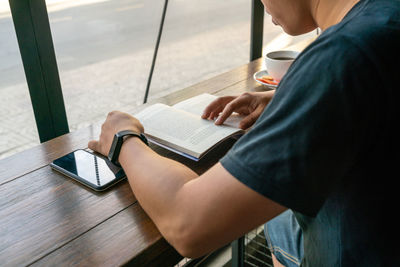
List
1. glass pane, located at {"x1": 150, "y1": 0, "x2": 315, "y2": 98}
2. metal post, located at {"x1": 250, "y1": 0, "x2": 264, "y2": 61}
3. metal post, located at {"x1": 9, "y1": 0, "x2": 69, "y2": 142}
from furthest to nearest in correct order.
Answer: glass pane, located at {"x1": 150, "y1": 0, "x2": 315, "y2": 98} < metal post, located at {"x1": 250, "y1": 0, "x2": 264, "y2": 61} < metal post, located at {"x1": 9, "y1": 0, "x2": 69, "y2": 142}

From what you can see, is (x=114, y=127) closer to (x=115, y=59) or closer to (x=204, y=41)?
(x=115, y=59)

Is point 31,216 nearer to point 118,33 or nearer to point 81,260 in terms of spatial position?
point 81,260

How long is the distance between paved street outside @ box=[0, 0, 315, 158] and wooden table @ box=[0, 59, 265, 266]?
1.62 m

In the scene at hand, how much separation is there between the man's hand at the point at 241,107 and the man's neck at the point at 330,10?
336mm

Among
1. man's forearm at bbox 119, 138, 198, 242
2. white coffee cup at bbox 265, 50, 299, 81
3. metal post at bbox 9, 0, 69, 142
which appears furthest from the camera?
white coffee cup at bbox 265, 50, 299, 81

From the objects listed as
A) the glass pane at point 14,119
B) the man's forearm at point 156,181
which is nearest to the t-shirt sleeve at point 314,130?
the man's forearm at point 156,181

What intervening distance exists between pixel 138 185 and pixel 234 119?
1.36 ft

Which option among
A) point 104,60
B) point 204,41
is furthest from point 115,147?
point 204,41

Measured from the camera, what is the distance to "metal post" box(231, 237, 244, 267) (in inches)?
55.4

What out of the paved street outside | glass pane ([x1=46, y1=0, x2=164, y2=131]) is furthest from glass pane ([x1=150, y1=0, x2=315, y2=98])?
glass pane ([x1=46, y1=0, x2=164, y2=131])

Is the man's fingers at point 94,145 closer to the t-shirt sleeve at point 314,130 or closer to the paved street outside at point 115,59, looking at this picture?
the t-shirt sleeve at point 314,130

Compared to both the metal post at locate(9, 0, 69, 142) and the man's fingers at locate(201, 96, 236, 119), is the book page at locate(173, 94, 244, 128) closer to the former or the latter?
the man's fingers at locate(201, 96, 236, 119)

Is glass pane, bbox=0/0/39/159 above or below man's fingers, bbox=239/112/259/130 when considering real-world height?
below

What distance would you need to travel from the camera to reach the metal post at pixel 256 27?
1990 mm
